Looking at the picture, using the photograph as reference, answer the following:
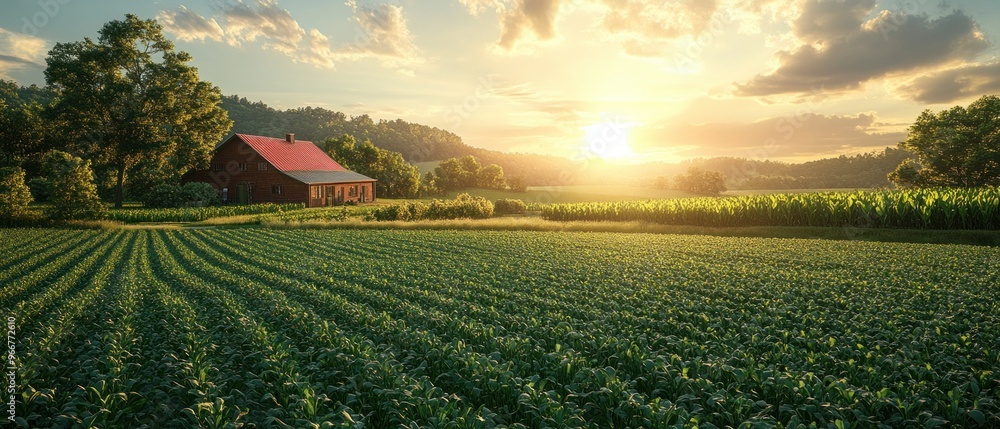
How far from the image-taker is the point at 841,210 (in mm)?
32344

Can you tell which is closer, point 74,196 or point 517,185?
point 74,196

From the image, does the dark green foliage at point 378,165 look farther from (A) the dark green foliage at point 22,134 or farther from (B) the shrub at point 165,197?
(A) the dark green foliage at point 22,134

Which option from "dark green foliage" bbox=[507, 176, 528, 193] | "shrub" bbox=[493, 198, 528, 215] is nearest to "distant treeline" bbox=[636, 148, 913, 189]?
"dark green foliage" bbox=[507, 176, 528, 193]

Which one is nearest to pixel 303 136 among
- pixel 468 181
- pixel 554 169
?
pixel 468 181

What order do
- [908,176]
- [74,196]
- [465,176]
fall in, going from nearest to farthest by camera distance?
[74,196], [908,176], [465,176]

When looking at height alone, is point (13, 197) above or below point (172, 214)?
above

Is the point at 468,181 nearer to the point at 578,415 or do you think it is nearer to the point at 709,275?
the point at 709,275

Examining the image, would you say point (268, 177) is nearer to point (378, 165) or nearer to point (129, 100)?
point (129, 100)

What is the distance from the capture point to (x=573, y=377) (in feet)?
24.7

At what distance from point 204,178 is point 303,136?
5487cm

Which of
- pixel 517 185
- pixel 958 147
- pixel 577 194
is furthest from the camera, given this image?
pixel 517 185

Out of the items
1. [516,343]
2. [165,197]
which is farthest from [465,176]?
[516,343]

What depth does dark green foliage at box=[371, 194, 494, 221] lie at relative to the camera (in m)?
47.7

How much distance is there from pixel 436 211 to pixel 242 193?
27407mm
